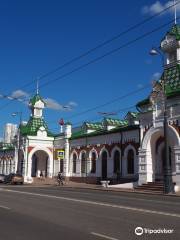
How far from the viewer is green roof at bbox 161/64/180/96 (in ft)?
101

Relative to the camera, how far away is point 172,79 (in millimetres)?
32156

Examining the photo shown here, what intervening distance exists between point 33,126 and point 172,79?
24.8 m

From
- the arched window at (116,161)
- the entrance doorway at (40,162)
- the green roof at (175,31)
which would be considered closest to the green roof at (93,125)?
the entrance doorway at (40,162)

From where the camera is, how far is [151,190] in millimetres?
29078

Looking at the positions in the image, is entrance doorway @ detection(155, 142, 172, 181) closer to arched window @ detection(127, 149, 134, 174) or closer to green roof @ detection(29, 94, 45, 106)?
arched window @ detection(127, 149, 134, 174)

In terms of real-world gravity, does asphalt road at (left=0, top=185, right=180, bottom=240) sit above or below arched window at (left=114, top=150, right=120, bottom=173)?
below

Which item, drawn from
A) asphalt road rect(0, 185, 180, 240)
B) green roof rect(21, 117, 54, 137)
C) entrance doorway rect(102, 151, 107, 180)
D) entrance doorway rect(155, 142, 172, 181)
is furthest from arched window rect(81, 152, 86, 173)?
asphalt road rect(0, 185, 180, 240)

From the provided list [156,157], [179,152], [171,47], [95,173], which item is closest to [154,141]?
[156,157]

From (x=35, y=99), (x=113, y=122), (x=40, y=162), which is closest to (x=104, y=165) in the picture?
(x=113, y=122)

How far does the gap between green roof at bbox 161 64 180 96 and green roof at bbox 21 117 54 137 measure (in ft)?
73.6

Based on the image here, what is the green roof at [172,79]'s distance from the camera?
101ft

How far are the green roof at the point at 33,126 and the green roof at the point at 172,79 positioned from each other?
22448 millimetres

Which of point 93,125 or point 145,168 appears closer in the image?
point 145,168

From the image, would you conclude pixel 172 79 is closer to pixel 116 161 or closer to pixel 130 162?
pixel 130 162
